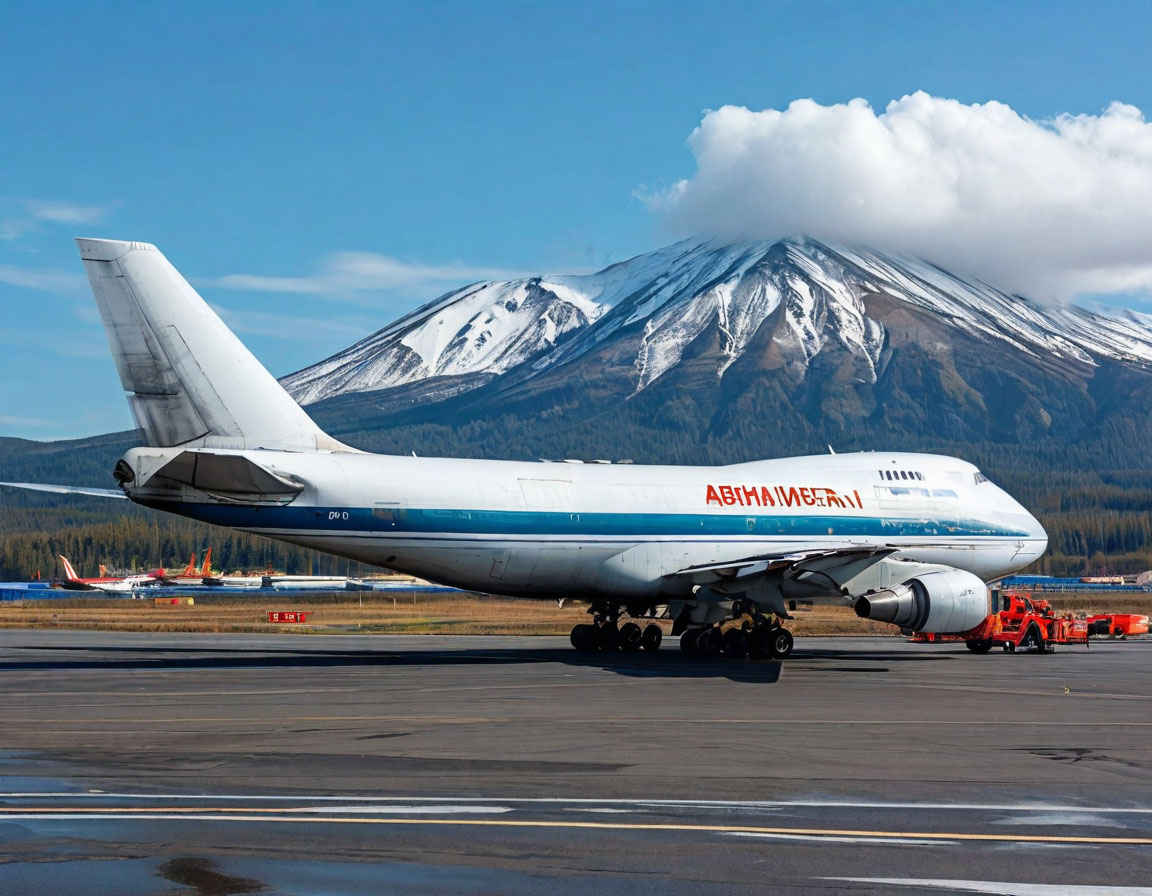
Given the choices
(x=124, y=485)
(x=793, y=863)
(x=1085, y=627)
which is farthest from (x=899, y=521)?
(x=793, y=863)

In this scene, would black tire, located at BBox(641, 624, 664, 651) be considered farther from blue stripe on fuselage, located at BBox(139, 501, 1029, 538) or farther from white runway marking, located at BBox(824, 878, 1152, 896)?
white runway marking, located at BBox(824, 878, 1152, 896)

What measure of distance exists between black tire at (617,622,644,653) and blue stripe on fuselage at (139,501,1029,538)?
14.5 feet

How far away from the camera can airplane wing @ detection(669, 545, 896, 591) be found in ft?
105

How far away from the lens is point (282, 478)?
1161 inches

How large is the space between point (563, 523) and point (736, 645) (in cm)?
593

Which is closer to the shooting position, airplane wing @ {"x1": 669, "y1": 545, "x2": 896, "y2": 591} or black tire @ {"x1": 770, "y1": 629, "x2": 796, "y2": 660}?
airplane wing @ {"x1": 669, "y1": 545, "x2": 896, "y2": 591}

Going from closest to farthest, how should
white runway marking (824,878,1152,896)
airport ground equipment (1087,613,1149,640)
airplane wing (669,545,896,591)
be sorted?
1. white runway marking (824,878,1152,896)
2. airplane wing (669,545,896,591)
3. airport ground equipment (1087,613,1149,640)

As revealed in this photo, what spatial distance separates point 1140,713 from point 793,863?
14.7m

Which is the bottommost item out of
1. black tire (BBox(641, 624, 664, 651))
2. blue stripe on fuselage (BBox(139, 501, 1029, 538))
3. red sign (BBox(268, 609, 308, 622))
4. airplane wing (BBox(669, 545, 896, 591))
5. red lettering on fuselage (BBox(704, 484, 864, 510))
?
red sign (BBox(268, 609, 308, 622))

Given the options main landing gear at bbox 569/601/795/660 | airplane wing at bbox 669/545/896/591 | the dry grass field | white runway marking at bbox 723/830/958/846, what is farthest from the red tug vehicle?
white runway marking at bbox 723/830/958/846

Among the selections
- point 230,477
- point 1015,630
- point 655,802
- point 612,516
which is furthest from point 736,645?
point 655,802

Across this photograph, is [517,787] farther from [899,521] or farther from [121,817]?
[899,521]

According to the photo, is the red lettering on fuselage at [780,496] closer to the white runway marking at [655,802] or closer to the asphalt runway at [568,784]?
the asphalt runway at [568,784]

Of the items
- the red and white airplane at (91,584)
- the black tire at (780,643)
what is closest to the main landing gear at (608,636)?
the black tire at (780,643)
